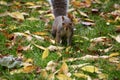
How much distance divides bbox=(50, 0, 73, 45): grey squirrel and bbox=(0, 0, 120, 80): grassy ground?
6.3 inches

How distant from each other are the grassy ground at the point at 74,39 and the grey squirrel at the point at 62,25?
0.16 metres

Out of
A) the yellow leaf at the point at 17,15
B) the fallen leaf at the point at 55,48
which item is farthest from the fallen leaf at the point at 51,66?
the yellow leaf at the point at 17,15

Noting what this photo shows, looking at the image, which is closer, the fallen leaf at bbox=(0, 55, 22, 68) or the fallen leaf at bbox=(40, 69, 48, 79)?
the fallen leaf at bbox=(40, 69, 48, 79)

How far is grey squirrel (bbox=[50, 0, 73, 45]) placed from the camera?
405cm

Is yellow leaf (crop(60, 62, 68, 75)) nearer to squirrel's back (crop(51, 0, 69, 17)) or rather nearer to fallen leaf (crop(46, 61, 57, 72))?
fallen leaf (crop(46, 61, 57, 72))

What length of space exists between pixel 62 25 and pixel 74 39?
0.44 meters

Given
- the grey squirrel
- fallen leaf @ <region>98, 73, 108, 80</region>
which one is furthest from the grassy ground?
the grey squirrel

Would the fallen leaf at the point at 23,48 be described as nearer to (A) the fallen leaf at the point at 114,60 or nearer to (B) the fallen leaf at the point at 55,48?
(B) the fallen leaf at the point at 55,48

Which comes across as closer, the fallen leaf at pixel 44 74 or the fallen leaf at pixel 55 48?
the fallen leaf at pixel 44 74

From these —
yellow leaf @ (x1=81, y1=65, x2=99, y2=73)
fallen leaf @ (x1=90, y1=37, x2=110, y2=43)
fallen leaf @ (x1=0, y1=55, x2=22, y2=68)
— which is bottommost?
fallen leaf @ (x1=90, y1=37, x2=110, y2=43)

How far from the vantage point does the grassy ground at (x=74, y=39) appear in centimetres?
356

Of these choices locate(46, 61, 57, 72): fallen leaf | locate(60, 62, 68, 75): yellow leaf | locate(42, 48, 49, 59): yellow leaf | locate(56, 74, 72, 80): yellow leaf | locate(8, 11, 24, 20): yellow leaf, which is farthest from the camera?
locate(8, 11, 24, 20): yellow leaf

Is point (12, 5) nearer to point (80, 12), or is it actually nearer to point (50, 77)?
point (80, 12)

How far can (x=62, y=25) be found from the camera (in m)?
4.04
